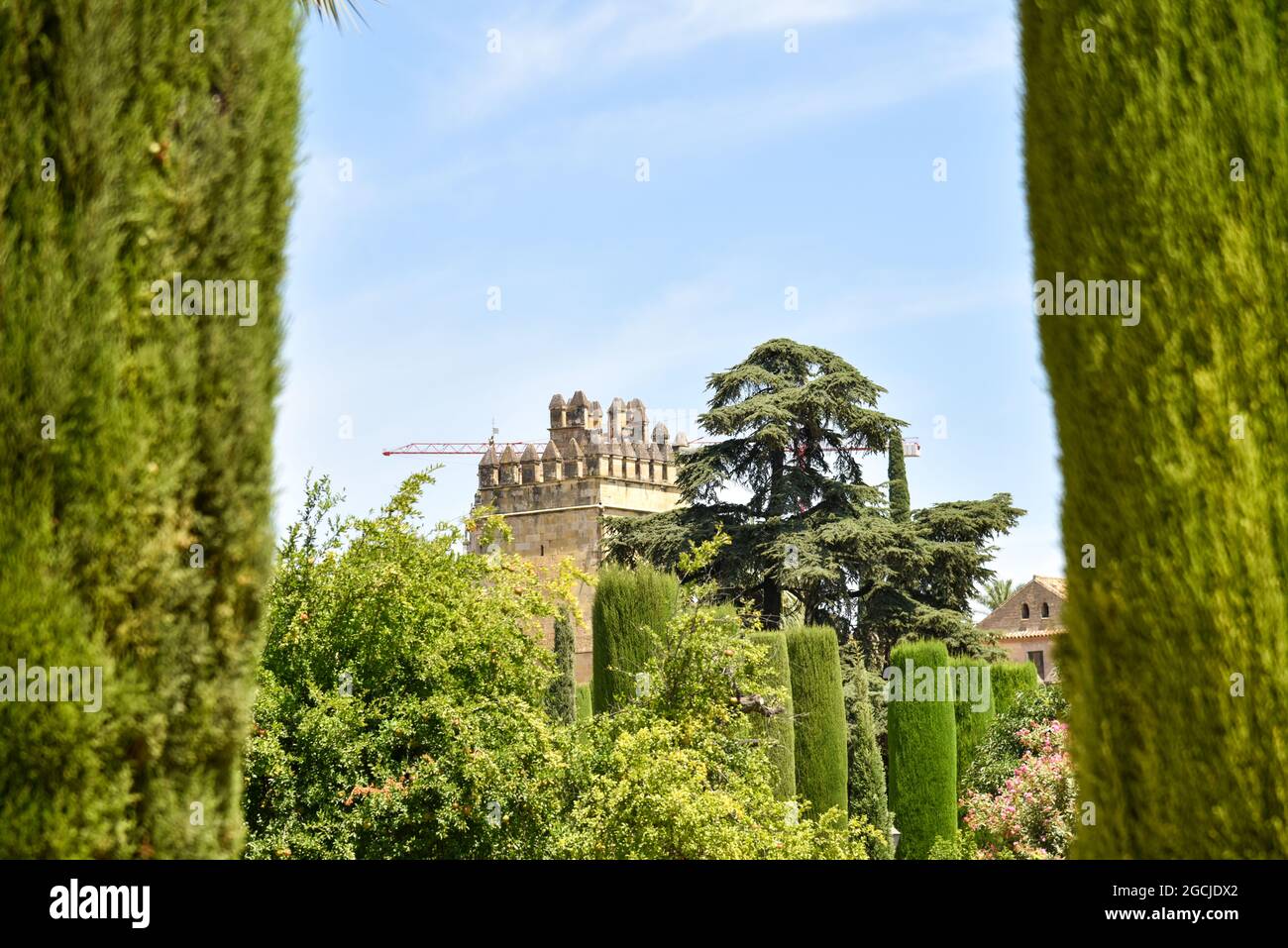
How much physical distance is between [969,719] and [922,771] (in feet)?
8.16

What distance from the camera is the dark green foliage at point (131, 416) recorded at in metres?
3.39

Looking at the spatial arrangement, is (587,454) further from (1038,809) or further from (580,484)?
(1038,809)

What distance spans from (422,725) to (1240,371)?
9737 mm

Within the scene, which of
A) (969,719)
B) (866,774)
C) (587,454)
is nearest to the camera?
(866,774)

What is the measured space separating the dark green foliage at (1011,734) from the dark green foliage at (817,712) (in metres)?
2.47

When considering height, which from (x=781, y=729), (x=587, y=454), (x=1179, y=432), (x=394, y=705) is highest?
(x=587, y=454)

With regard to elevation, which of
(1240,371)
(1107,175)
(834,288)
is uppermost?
(834,288)

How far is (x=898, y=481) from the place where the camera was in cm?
3045

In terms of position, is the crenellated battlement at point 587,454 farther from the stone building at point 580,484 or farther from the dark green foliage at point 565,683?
the dark green foliage at point 565,683

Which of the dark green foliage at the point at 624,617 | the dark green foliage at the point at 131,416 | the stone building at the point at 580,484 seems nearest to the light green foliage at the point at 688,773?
the dark green foliage at the point at 624,617

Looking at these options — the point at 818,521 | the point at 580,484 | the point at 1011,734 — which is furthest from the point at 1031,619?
the point at 1011,734

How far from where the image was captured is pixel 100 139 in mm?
3555

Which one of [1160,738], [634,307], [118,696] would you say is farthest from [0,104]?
[634,307]
